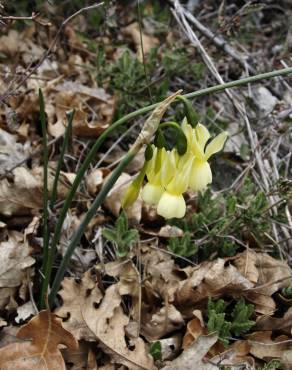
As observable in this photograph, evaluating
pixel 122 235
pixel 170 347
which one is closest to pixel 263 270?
pixel 170 347

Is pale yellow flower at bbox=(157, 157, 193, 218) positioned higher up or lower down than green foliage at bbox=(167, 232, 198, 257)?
higher up

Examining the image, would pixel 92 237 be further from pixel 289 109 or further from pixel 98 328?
pixel 289 109

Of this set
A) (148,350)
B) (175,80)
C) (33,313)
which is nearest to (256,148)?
(175,80)

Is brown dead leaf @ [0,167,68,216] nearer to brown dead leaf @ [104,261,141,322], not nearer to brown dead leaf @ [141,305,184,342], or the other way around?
brown dead leaf @ [104,261,141,322]

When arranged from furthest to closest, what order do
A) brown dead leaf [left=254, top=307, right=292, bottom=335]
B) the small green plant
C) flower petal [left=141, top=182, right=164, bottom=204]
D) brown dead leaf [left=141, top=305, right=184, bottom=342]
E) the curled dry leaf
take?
the curled dry leaf
brown dead leaf [left=254, top=307, right=292, bottom=335]
brown dead leaf [left=141, top=305, right=184, bottom=342]
the small green plant
flower petal [left=141, top=182, right=164, bottom=204]

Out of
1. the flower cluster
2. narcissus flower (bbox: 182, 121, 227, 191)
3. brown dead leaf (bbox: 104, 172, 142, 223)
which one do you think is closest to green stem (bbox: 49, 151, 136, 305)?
the flower cluster

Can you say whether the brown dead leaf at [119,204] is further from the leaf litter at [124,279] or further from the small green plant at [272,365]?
the small green plant at [272,365]

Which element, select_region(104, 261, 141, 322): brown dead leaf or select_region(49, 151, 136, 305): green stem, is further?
select_region(104, 261, 141, 322): brown dead leaf
